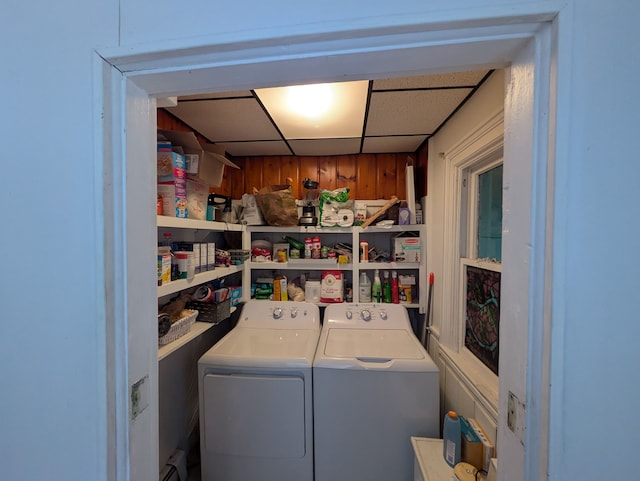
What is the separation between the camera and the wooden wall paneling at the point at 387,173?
84.5 inches

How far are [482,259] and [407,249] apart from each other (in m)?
0.58

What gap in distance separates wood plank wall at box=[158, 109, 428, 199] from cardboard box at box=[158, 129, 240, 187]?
652 mm

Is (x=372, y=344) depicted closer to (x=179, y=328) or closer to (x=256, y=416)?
(x=256, y=416)

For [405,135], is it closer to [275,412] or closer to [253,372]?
[253,372]

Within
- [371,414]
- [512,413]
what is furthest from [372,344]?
[512,413]

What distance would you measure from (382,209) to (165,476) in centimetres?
213

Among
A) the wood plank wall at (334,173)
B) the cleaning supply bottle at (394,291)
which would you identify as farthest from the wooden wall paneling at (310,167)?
the cleaning supply bottle at (394,291)

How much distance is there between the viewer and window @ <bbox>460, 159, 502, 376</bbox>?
49.9 inches

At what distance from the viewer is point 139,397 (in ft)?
1.88

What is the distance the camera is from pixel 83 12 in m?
0.50

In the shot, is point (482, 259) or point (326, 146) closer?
point (482, 259)

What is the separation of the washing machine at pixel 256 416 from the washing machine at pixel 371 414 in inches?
3.3

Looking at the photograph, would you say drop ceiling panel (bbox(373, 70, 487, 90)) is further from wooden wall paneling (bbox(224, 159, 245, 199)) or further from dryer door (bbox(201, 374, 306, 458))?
dryer door (bbox(201, 374, 306, 458))

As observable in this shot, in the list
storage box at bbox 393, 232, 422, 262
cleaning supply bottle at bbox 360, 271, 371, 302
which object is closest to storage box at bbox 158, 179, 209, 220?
cleaning supply bottle at bbox 360, 271, 371, 302
